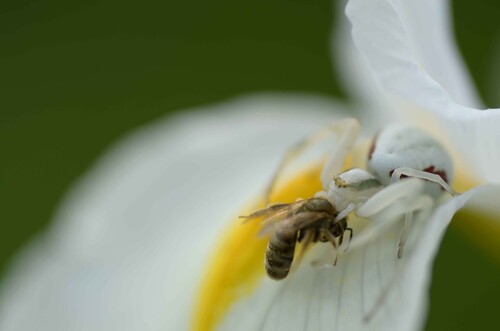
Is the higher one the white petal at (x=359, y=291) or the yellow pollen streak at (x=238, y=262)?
the yellow pollen streak at (x=238, y=262)

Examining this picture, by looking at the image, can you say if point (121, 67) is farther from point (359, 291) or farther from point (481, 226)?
point (359, 291)

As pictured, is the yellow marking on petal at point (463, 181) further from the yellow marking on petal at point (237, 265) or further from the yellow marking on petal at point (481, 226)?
the yellow marking on petal at point (237, 265)

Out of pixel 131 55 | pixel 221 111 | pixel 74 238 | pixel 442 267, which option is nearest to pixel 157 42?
pixel 131 55

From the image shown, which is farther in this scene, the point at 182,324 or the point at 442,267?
the point at 442,267

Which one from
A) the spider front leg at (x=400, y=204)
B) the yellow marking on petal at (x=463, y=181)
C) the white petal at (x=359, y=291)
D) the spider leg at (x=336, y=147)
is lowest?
the yellow marking on petal at (x=463, y=181)

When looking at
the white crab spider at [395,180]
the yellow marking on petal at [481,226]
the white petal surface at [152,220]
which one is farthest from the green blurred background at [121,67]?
the white crab spider at [395,180]

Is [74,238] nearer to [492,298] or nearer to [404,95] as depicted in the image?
[404,95]
